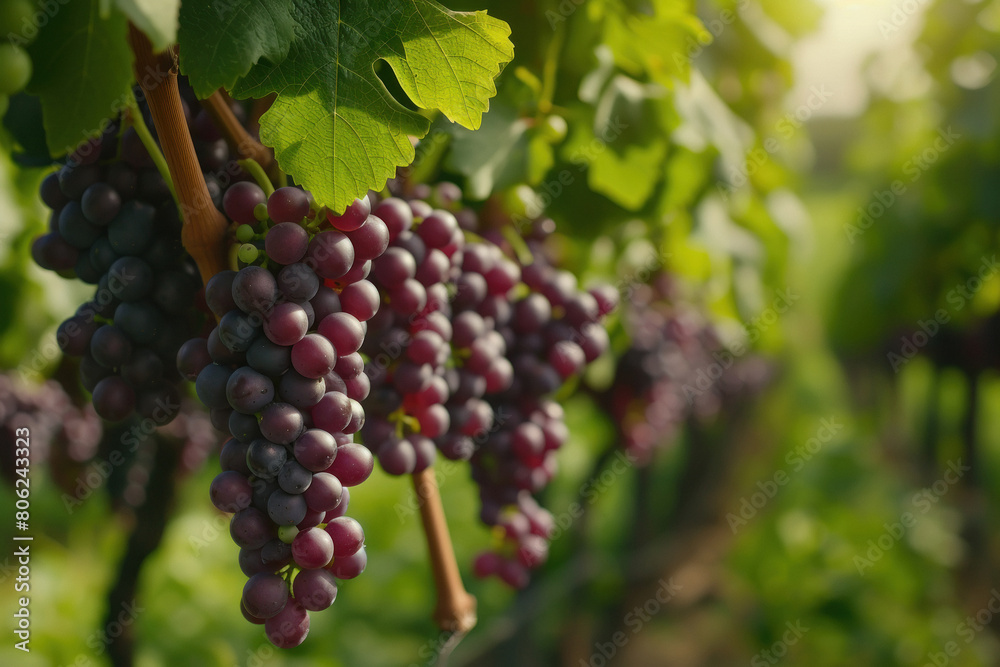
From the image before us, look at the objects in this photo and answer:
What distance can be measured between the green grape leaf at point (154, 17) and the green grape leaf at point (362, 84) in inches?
5.8

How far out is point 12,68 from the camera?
2.00ft

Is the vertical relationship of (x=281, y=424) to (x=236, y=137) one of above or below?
below

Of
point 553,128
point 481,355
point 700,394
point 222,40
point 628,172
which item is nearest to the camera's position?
point 222,40

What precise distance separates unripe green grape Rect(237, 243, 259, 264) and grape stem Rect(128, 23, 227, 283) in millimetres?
60

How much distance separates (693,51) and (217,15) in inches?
52.8

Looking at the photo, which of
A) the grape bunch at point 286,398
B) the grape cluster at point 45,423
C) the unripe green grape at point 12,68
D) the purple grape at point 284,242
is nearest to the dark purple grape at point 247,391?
the grape bunch at point 286,398

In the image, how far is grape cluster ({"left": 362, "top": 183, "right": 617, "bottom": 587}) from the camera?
0.87 meters

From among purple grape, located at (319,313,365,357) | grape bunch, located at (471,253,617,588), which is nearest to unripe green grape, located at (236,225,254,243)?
purple grape, located at (319,313,365,357)

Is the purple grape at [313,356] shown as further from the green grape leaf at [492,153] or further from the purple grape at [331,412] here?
the green grape leaf at [492,153]

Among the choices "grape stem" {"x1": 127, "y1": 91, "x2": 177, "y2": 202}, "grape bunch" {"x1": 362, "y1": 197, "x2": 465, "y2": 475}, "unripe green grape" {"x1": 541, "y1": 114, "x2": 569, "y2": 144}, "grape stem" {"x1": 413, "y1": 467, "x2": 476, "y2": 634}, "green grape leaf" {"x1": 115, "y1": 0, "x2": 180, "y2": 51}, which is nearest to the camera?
"green grape leaf" {"x1": 115, "y1": 0, "x2": 180, "y2": 51}

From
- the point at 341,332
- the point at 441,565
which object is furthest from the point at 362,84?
the point at 441,565

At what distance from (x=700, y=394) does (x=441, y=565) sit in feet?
7.54

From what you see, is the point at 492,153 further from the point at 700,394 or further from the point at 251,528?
the point at 700,394

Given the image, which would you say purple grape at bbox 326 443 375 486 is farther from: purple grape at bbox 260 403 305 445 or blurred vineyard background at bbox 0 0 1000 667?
blurred vineyard background at bbox 0 0 1000 667
